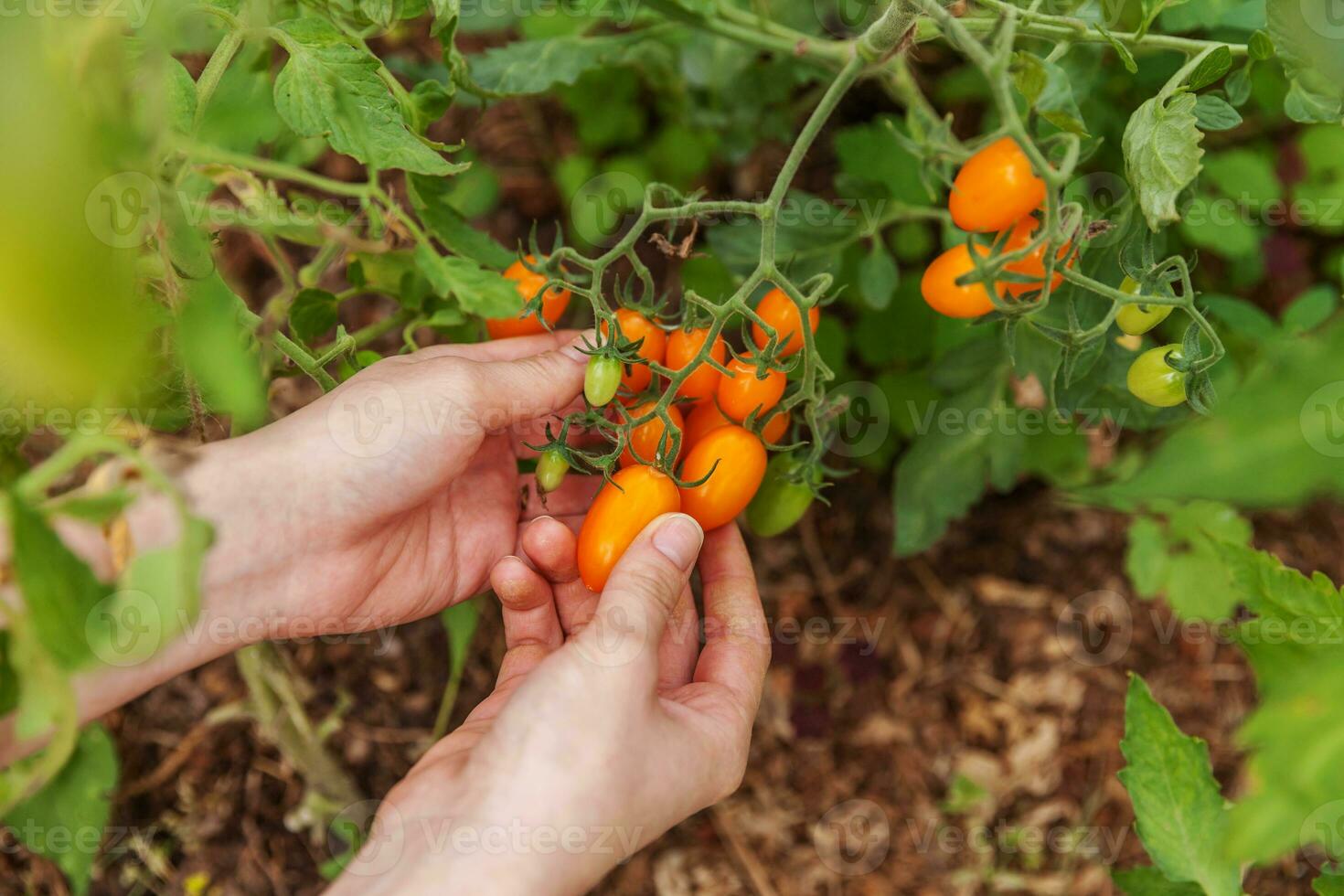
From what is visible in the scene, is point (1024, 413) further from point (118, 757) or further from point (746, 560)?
point (118, 757)

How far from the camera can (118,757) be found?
7.64ft

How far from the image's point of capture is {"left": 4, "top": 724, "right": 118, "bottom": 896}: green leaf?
4.78 feet

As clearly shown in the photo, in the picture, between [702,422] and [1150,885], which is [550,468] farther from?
[1150,885]

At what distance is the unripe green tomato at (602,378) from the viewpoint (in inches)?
56.5

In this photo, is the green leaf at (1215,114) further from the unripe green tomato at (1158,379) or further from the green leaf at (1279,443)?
the green leaf at (1279,443)

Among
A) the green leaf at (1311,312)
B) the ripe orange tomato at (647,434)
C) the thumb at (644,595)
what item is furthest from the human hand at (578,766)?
the green leaf at (1311,312)

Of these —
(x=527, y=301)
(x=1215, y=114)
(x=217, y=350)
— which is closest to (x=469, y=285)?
(x=527, y=301)

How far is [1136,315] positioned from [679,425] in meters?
0.72

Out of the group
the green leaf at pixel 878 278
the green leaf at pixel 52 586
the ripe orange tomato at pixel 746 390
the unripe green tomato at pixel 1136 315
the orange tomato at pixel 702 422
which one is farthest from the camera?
the green leaf at pixel 878 278

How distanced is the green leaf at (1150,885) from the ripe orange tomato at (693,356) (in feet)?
3.68

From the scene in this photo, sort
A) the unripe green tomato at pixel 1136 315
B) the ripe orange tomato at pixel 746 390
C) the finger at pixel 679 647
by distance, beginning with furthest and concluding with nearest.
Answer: the finger at pixel 679 647 → the ripe orange tomato at pixel 746 390 → the unripe green tomato at pixel 1136 315

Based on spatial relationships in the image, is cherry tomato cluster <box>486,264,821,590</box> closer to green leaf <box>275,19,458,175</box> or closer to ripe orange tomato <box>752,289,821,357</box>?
ripe orange tomato <box>752,289,821,357</box>

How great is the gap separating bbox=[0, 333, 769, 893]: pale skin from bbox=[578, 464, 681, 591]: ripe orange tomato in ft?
0.09

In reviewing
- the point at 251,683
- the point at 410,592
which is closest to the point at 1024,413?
the point at 410,592
